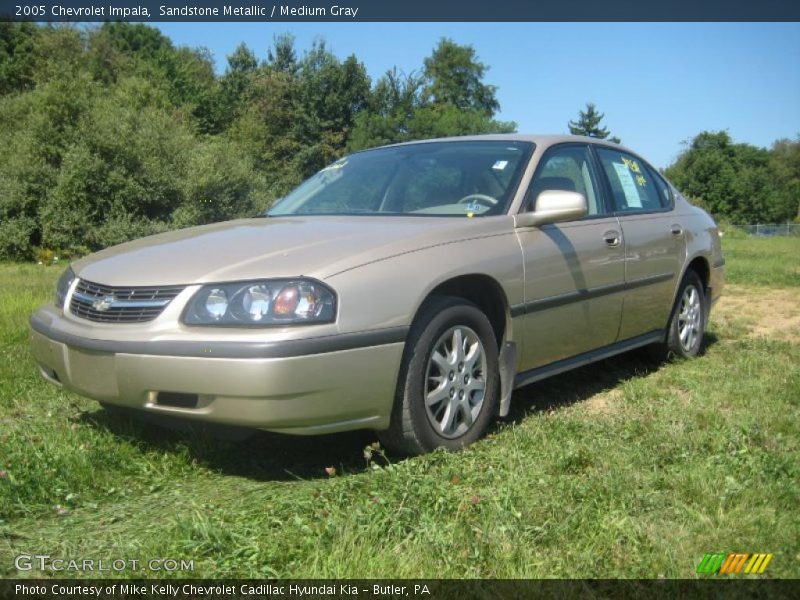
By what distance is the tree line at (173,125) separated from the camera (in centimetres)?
2008

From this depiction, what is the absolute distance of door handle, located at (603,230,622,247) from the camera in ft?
15.4

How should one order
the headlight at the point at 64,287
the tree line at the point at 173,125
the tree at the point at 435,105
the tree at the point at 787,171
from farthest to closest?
the tree at the point at 787,171, the tree at the point at 435,105, the tree line at the point at 173,125, the headlight at the point at 64,287

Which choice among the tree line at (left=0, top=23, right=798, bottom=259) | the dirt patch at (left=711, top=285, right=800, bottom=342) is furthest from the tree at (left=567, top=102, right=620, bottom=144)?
the dirt patch at (left=711, top=285, right=800, bottom=342)

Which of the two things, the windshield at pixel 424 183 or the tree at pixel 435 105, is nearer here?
the windshield at pixel 424 183

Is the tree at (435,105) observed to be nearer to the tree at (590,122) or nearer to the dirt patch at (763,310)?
the tree at (590,122)

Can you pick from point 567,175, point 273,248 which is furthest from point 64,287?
point 567,175

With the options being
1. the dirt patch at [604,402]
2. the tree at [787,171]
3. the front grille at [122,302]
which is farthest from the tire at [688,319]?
the tree at [787,171]

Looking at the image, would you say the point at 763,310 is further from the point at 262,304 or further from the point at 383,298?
the point at 262,304

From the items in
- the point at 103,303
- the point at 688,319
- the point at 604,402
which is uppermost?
the point at 103,303

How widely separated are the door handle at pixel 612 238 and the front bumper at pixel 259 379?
1.89 metres

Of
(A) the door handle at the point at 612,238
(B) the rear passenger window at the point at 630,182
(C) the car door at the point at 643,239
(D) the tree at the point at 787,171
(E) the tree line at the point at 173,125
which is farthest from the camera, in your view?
(D) the tree at the point at 787,171

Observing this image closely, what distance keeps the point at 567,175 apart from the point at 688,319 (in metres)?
1.89

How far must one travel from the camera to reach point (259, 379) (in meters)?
3.00

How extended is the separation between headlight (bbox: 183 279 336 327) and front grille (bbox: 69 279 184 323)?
0.16 metres
